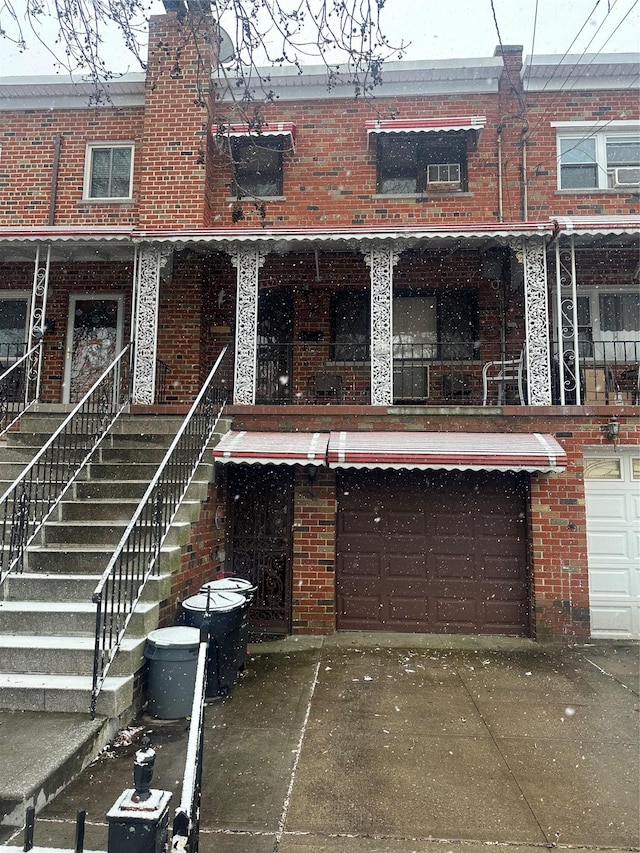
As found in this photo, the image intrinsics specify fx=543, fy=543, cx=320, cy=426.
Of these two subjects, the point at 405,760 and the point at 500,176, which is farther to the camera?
the point at 500,176

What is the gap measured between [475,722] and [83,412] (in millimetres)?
5835

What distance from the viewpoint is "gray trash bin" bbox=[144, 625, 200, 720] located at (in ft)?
15.6

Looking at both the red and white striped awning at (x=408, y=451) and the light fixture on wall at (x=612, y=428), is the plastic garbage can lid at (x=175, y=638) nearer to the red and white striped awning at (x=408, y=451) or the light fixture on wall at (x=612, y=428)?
the red and white striped awning at (x=408, y=451)

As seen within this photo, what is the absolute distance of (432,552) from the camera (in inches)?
300

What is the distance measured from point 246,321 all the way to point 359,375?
7.92 feet

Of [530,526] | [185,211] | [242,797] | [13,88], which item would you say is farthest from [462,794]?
[13,88]

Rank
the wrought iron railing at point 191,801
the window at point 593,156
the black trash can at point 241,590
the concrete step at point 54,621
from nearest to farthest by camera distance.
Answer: the wrought iron railing at point 191,801 → the concrete step at point 54,621 → the black trash can at point 241,590 → the window at point 593,156

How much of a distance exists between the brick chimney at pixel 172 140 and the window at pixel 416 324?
3.05 metres

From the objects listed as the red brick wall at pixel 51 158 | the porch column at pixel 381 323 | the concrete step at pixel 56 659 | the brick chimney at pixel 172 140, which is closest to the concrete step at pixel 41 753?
the concrete step at pixel 56 659

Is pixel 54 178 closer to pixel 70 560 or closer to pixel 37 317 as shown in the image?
pixel 37 317

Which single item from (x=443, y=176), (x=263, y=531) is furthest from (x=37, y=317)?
(x=443, y=176)

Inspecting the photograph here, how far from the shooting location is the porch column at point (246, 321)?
788 cm

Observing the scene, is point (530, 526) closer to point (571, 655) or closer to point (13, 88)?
point (571, 655)

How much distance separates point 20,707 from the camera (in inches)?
169
